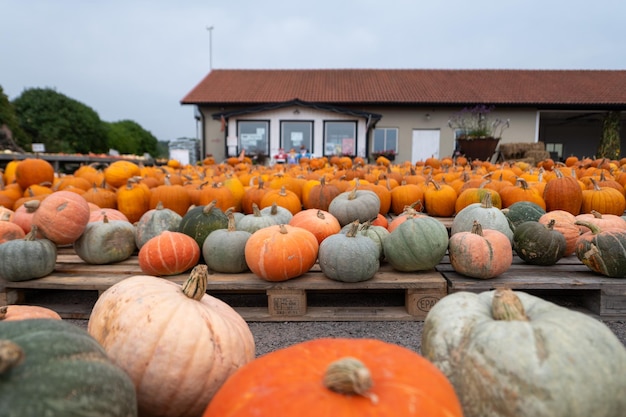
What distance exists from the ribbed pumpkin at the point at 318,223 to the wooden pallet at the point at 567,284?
0.91 m

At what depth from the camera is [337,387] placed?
0.83m

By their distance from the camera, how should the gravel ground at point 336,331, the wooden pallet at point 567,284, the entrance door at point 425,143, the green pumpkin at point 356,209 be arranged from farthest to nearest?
the entrance door at point 425,143 < the green pumpkin at point 356,209 < the wooden pallet at point 567,284 < the gravel ground at point 336,331

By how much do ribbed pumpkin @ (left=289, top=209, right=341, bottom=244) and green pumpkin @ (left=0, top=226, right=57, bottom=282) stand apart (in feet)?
6.04

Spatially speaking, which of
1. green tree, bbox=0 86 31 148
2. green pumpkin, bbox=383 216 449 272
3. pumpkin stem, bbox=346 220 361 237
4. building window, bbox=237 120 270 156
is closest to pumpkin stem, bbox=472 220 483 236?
green pumpkin, bbox=383 216 449 272

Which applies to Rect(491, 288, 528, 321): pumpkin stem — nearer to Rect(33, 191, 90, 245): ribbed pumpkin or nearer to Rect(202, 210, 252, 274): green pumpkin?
Rect(202, 210, 252, 274): green pumpkin

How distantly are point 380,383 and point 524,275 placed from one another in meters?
2.38

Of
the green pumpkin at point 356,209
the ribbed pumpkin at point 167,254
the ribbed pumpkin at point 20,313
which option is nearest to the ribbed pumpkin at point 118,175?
the ribbed pumpkin at point 167,254

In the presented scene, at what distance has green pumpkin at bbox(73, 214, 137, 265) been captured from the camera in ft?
10.4

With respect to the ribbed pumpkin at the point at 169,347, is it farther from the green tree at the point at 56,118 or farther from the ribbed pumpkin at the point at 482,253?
the green tree at the point at 56,118

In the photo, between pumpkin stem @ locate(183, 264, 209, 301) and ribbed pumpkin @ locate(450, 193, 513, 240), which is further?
ribbed pumpkin @ locate(450, 193, 513, 240)

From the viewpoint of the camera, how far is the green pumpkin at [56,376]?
0.78m

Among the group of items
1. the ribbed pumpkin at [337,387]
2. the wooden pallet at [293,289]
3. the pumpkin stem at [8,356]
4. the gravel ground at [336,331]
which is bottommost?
the gravel ground at [336,331]

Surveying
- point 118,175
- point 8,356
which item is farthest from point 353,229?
point 118,175

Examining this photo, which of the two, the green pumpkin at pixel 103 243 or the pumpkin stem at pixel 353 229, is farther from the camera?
the green pumpkin at pixel 103 243
